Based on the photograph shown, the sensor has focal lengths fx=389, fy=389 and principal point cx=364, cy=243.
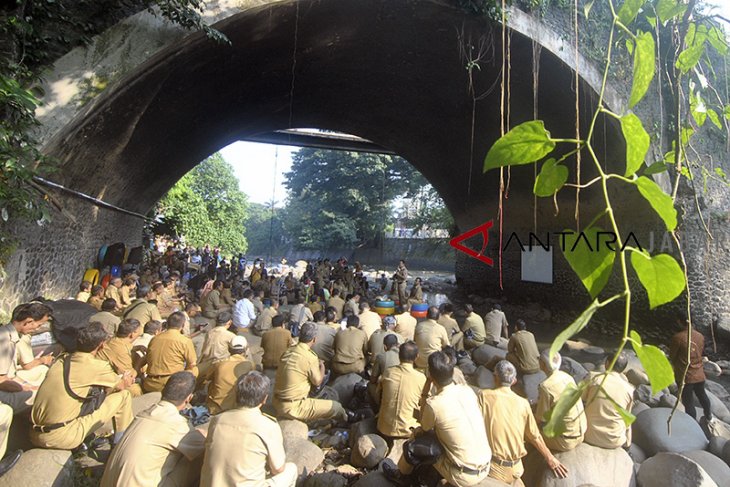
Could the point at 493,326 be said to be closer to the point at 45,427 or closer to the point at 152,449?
the point at 152,449

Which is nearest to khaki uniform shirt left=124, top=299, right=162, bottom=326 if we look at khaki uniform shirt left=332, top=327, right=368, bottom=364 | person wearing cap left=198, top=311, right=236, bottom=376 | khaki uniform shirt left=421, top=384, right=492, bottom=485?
person wearing cap left=198, top=311, right=236, bottom=376

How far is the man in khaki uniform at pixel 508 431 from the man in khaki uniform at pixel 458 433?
0.23 m

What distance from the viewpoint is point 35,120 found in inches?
200

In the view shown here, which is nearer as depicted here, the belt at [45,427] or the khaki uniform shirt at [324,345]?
the belt at [45,427]

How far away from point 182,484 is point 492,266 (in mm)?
14262

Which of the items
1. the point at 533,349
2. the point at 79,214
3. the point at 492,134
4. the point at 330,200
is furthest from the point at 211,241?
the point at 533,349

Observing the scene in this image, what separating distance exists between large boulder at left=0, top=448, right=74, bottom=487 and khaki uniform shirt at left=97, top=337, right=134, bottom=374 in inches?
64.7

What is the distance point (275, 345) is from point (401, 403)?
2.36m

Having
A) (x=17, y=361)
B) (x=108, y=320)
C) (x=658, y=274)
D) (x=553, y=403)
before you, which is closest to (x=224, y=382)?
(x=17, y=361)

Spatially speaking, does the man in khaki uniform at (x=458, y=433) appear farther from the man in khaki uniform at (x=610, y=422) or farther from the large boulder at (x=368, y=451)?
the man in khaki uniform at (x=610, y=422)

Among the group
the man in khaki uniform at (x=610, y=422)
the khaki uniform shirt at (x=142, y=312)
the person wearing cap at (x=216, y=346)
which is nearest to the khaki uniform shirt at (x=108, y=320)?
the khaki uniform shirt at (x=142, y=312)

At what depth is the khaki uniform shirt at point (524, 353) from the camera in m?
5.98

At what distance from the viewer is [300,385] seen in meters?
4.43

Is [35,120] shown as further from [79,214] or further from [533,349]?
[533,349]
